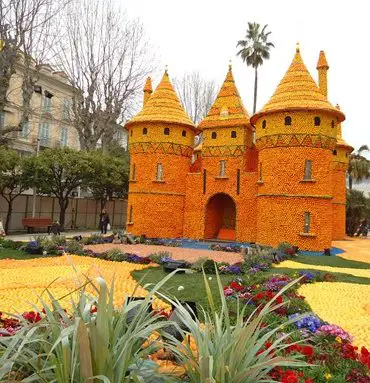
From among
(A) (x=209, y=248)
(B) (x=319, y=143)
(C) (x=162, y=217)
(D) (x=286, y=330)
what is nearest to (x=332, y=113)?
(B) (x=319, y=143)

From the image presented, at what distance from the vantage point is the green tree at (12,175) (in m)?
23.6

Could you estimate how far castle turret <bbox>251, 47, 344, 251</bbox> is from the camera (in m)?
20.8

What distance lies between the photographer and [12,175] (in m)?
24.4

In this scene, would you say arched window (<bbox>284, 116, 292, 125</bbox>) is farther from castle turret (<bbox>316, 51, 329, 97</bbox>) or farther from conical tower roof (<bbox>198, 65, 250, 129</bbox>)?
castle turret (<bbox>316, 51, 329, 97</bbox>)

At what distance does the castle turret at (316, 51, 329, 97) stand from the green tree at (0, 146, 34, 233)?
19.7 m

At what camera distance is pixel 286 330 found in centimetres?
664

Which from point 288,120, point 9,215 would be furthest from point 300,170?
point 9,215

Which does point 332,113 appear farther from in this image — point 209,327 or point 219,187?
point 209,327

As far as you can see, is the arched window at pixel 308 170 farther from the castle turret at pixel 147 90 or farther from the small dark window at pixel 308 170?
the castle turret at pixel 147 90

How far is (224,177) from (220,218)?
11.8 feet

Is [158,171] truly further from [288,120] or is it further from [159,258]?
[159,258]

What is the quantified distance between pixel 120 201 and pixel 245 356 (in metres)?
35.4

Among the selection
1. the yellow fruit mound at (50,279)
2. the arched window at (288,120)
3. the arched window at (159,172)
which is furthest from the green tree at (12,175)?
the arched window at (288,120)

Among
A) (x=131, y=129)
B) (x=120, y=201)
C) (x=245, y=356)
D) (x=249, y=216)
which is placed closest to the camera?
(x=245, y=356)
